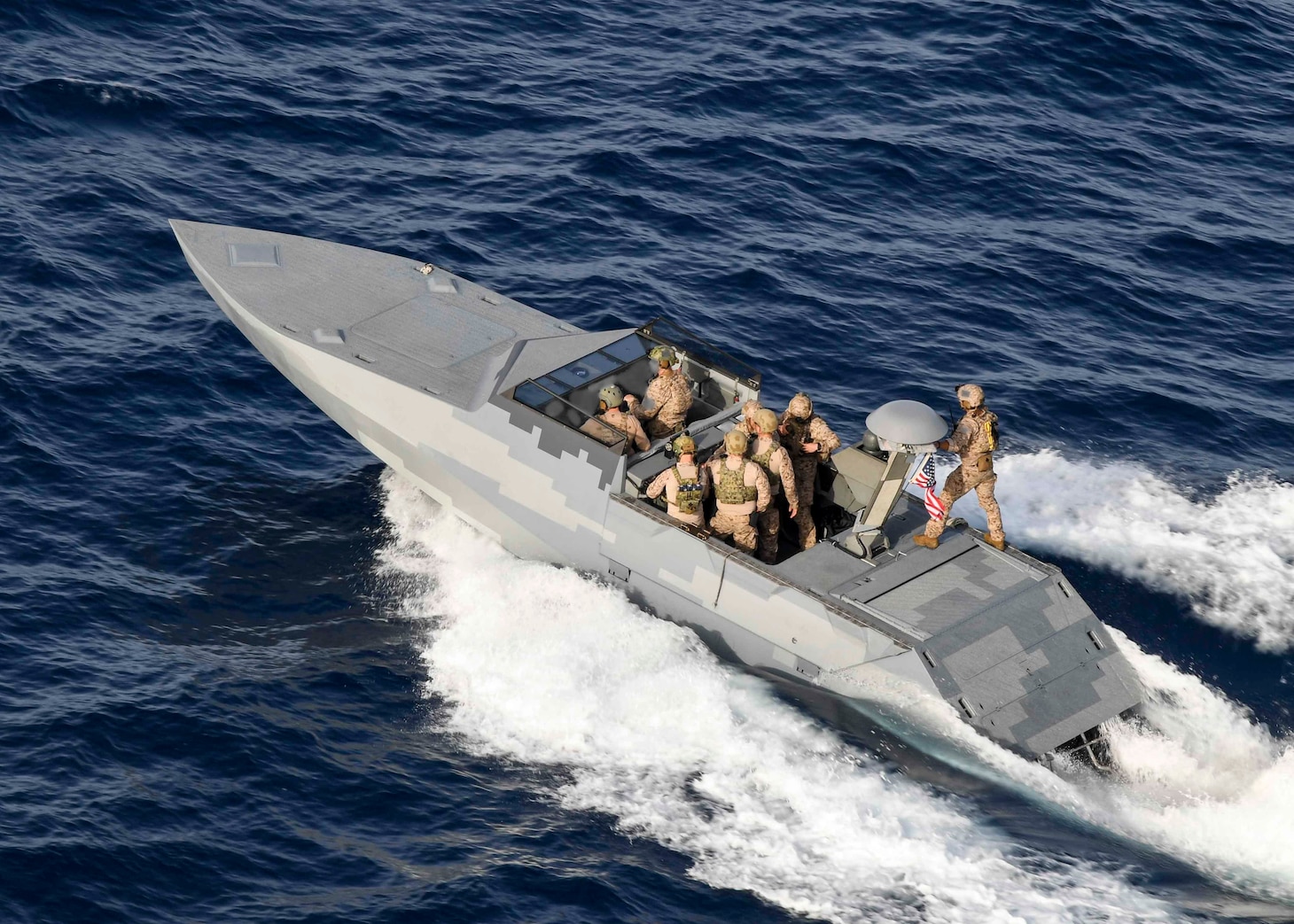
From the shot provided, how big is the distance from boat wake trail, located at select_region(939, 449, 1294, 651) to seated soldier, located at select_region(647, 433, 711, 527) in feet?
15.8

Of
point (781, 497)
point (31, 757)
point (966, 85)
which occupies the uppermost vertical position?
point (966, 85)

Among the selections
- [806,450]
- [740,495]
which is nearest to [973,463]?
[806,450]

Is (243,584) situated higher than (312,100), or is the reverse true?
(312,100)

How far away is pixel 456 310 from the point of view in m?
21.8

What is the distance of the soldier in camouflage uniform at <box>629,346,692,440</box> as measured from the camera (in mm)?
19828

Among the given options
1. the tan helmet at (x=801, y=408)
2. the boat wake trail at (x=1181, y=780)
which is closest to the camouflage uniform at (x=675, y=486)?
the tan helmet at (x=801, y=408)

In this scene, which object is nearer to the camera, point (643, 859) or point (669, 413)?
point (643, 859)

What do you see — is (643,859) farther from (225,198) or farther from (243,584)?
(225,198)

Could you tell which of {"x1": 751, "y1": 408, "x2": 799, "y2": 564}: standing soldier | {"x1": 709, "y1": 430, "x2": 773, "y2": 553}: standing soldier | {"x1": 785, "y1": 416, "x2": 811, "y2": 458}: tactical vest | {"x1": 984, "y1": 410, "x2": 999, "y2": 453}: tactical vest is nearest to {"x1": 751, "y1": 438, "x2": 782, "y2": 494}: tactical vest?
{"x1": 751, "y1": 408, "x2": 799, "y2": 564}: standing soldier

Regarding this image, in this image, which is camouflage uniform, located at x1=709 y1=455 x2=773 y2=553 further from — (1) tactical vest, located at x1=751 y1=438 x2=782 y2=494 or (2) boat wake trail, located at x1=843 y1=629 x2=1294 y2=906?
(2) boat wake trail, located at x1=843 y1=629 x2=1294 y2=906

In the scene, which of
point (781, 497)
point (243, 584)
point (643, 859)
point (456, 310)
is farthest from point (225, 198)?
point (643, 859)

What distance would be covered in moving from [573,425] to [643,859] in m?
5.57

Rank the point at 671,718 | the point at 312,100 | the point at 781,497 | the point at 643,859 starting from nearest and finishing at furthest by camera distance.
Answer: the point at 643,859
the point at 671,718
the point at 781,497
the point at 312,100

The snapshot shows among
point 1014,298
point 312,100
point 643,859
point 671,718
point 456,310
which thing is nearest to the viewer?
point 643,859
